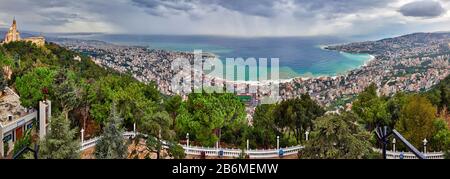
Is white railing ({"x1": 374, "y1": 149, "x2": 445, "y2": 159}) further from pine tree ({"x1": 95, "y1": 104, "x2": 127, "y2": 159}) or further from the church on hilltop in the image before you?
the church on hilltop

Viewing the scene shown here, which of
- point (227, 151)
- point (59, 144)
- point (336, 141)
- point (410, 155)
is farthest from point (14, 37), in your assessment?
point (410, 155)

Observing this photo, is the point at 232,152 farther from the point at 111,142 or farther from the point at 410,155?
the point at 410,155

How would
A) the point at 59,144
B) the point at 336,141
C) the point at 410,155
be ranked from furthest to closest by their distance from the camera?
the point at 410,155, the point at 336,141, the point at 59,144

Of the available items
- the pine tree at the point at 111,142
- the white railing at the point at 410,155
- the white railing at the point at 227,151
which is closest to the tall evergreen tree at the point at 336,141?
the white railing at the point at 227,151

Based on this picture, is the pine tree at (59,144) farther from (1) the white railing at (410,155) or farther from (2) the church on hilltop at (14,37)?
(2) the church on hilltop at (14,37)

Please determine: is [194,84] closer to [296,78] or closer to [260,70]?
[260,70]

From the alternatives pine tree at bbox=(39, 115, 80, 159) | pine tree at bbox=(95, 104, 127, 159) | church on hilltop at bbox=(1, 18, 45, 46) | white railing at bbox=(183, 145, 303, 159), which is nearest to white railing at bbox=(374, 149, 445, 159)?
white railing at bbox=(183, 145, 303, 159)

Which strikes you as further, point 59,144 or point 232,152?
point 232,152

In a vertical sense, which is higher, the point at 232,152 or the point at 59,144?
the point at 59,144
